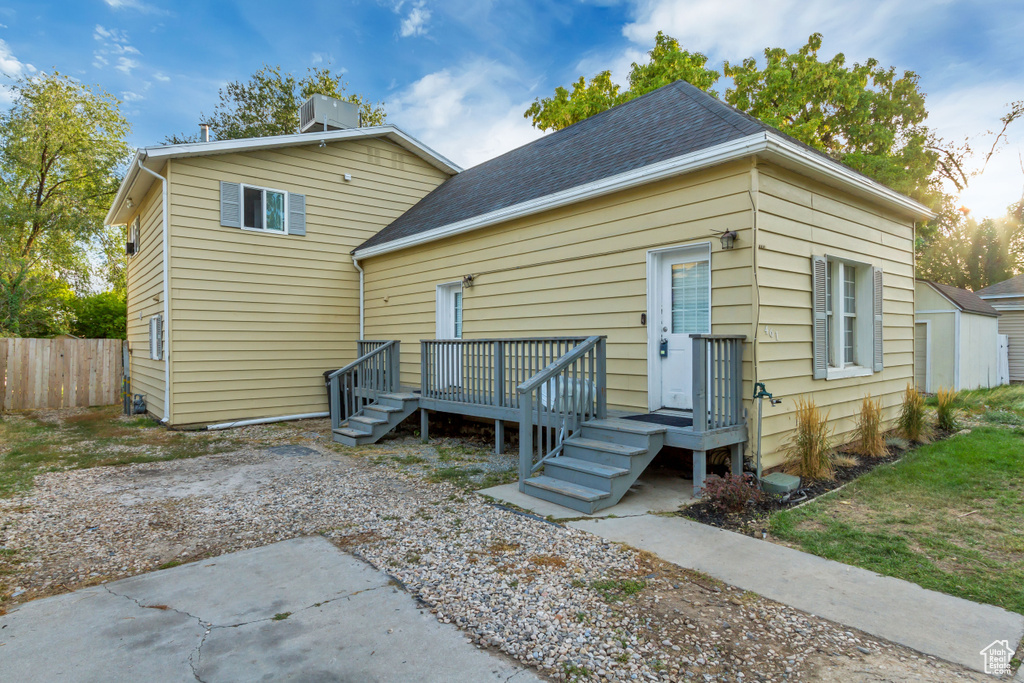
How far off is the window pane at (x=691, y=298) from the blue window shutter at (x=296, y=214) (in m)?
7.25

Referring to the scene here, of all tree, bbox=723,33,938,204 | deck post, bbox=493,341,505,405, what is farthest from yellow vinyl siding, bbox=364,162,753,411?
tree, bbox=723,33,938,204

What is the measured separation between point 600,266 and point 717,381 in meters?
2.22

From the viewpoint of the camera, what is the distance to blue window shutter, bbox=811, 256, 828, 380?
5.80m

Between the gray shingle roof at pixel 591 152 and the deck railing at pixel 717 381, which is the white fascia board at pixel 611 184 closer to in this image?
the gray shingle roof at pixel 591 152

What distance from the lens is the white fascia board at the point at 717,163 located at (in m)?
4.94

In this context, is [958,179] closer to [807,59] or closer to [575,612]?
[807,59]

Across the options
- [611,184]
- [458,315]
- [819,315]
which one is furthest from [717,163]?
[458,315]

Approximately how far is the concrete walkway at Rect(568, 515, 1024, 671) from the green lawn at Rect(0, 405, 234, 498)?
231 inches

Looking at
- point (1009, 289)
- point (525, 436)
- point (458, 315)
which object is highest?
point (1009, 289)

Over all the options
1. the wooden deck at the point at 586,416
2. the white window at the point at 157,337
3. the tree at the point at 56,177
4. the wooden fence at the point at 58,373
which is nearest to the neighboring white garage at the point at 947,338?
the wooden deck at the point at 586,416

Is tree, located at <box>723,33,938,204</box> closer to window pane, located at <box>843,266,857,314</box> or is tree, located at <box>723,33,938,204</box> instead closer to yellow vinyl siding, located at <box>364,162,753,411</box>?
window pane, located at <box>843,266,857,314</box>

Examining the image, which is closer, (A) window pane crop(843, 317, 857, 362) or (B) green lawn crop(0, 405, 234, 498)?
(B) green lawn crop(0, 405, 234, 498)

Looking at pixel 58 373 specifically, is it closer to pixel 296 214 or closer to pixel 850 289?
pixel 296 214

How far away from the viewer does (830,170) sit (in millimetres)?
5559
